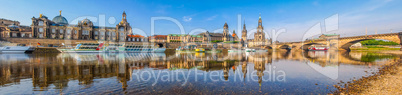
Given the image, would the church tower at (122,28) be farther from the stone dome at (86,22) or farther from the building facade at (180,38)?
the building facade at (180,38)

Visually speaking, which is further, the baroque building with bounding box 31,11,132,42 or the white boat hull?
the baroque building with bounding box 31,11,132,42

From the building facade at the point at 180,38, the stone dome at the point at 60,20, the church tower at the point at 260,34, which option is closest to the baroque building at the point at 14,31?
the stone dome at the point at 60,20

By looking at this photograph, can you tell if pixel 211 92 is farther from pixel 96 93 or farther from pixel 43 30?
pixel 43 30

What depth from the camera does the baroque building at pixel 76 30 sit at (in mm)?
58469

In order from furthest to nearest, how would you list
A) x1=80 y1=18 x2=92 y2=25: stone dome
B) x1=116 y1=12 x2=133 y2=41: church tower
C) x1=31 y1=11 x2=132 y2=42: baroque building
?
x1=116 y1=12 x2=133 y2=41: church tower
x1=80 y1=18 x2=92 y2=25: stone dome
x1=31 y1=11 x2=132 y2=42: baroque building

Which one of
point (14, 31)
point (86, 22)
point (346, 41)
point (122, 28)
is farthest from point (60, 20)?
point (346, 41)

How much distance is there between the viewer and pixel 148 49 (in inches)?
Result: 2069

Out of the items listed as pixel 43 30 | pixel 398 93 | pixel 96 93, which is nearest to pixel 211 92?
pixel 96 93

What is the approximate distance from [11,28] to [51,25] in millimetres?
10857

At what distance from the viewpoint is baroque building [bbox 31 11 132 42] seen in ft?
192

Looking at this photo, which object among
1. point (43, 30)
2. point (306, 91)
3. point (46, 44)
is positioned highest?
point (43, 30)

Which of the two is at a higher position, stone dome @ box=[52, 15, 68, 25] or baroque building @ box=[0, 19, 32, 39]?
stone dome @ box=[52, 15, 68, 25]

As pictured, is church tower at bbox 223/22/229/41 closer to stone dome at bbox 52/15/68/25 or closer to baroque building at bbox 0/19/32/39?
stone dome at bbox 52/15/68/25

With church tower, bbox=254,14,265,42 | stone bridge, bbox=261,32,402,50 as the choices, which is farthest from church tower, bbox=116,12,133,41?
church tower, bbox=254,14,265,42
